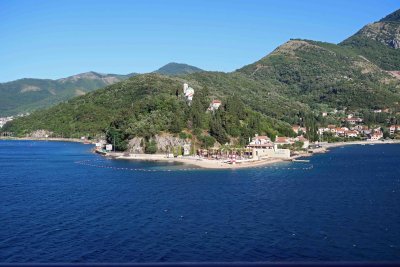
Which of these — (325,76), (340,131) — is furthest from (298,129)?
(325,76)

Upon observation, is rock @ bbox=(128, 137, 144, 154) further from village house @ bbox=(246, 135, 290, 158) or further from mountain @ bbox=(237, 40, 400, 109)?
mountain @ bbox=(237, 40, 400, 109)

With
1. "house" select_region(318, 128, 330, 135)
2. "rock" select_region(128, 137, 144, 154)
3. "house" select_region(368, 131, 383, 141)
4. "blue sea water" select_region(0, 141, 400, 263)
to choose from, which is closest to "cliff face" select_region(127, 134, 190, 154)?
"rock" select_region(128, 137, 144, 154)

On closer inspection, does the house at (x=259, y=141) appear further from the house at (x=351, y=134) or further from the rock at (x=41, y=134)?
the rock at (x=41, y=134)

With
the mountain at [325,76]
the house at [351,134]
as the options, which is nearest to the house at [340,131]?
the house at [351,134]

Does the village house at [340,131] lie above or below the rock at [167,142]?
above

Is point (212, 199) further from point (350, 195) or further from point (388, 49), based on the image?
point (388, 49)

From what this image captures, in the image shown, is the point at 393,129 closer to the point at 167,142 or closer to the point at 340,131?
the point at 340,131
